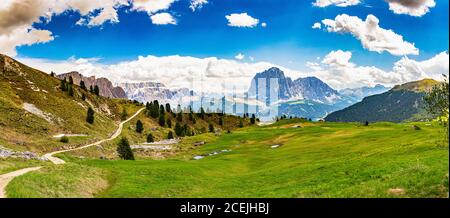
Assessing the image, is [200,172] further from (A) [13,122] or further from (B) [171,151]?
(A) [13,122]

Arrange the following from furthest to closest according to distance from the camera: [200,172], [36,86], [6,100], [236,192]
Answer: [36,86] → [6,100] → [200,172] → [236,192]

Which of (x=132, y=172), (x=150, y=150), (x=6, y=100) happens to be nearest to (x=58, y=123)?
(x=6, y=100)

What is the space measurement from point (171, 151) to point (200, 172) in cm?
7082

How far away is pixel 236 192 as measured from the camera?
1800 inches

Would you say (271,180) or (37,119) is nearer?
(271,180)

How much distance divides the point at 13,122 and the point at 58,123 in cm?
2306

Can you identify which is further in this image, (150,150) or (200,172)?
(150,150)

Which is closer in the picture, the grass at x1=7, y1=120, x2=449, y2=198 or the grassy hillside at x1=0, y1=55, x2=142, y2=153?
the grass at x1=7, y1=120, x2=449, y2=198

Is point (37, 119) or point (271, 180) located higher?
point (37, 119)

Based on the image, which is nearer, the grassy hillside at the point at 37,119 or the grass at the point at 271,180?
the grass at the point at 271,180

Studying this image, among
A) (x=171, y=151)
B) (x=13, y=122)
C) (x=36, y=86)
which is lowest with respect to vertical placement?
(x=171, y=151)
